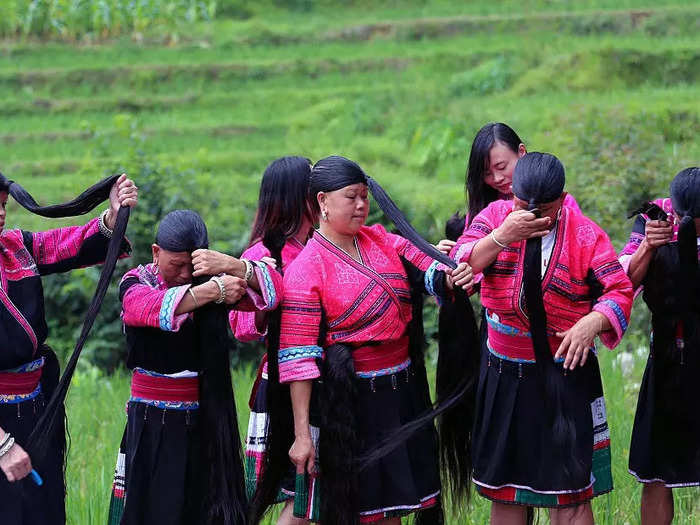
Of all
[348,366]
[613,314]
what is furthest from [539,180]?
[348,366]

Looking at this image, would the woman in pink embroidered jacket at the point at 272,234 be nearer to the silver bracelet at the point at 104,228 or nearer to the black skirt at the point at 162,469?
the black skirt at the point at 162,469

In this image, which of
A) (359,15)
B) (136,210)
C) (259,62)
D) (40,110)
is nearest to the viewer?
(136,210)

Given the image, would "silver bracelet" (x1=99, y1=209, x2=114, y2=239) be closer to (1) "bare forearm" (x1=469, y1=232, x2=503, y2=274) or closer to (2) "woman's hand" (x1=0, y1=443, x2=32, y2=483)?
(2) "woman's hand" (x1=0, y1=443, x2=32, y2=483)

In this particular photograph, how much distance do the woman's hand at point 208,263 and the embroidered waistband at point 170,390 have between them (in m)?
0.43

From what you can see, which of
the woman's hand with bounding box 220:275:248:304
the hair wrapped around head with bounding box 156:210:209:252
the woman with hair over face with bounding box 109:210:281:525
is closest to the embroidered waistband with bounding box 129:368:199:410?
the woman with hair over face with bounding box 109:210:281:525

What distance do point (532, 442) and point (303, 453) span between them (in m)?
0.79

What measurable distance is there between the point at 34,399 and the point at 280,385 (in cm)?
87

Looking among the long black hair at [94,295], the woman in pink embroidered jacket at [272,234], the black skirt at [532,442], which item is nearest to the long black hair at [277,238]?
the woman in pink embroidered jacket at [272,234]

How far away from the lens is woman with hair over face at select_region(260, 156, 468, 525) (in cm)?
369

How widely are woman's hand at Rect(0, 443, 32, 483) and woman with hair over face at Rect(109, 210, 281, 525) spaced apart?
1.20ft

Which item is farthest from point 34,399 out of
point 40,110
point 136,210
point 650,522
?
point 40,110

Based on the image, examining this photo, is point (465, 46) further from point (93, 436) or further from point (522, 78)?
point (93, 436)

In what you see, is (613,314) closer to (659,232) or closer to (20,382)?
(659,232)

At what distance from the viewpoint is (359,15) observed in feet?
55.9
